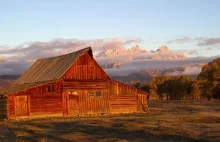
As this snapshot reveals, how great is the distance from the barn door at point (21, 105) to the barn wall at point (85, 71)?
599 cm

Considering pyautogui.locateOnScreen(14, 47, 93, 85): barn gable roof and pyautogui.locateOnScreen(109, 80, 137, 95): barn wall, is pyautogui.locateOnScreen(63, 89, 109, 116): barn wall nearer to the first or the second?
pyautogui.locateOnScreen(109, 80, 137, 95): barn wall

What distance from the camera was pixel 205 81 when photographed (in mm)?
92875

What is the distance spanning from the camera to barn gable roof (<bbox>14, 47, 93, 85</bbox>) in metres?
46.0

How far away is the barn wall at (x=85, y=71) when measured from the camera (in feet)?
149

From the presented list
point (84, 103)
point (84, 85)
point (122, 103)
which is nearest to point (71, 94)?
point (84, 103)

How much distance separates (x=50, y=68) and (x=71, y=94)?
679 cm

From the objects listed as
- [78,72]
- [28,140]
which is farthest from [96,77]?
[28,140]

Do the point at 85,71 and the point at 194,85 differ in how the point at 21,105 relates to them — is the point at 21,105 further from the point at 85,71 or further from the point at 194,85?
the point at 194,85

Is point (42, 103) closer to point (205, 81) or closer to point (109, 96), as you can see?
point (109, 96)

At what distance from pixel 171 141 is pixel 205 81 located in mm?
74486

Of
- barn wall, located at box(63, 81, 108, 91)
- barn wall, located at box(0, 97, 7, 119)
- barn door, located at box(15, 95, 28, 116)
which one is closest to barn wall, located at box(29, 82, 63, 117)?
barn door, located at box(15, 95, 28, 116)

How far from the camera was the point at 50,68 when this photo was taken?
4997cm

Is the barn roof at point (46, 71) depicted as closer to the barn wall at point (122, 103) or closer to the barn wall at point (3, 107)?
the barn wall at point (3, 107)

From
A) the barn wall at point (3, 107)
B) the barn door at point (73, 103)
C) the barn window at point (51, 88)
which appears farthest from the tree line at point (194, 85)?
the barn wall at point (3, 107)
